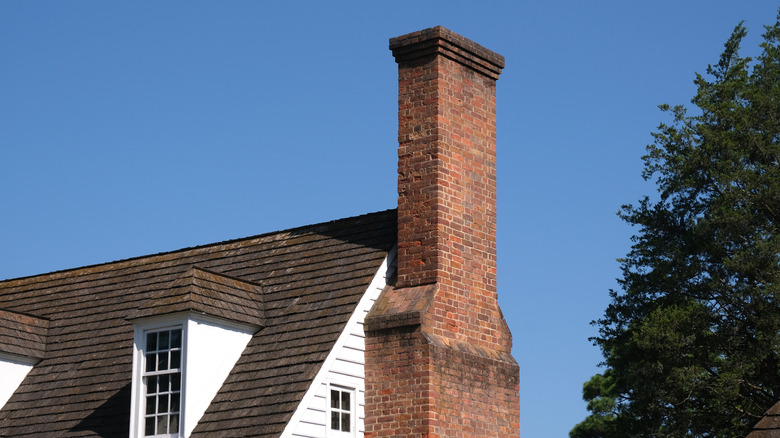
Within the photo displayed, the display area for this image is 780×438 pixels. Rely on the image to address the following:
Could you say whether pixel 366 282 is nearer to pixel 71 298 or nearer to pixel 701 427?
pixel 71 298

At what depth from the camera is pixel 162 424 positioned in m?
15.1

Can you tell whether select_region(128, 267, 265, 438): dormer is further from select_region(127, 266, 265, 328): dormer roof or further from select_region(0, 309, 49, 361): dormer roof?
select_region(0, 309, 49, 361): dormer roof

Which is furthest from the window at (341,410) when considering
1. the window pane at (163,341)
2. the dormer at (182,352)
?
the window pane at (163,341)

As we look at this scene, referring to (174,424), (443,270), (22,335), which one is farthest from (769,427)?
(22,335)

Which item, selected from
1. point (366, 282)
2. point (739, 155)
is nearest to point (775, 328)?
point (739, 155)

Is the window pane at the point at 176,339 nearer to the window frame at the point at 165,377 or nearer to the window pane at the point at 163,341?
the window frame at the point at 165,377

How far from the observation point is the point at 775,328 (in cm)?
2523

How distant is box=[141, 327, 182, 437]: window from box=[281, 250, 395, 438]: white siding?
191cm

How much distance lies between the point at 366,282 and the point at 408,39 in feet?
11.9

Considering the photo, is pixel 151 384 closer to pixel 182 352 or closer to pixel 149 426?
pixel 149 426

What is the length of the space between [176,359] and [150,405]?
75 centimetres

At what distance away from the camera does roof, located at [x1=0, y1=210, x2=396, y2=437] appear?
1477 centimetres

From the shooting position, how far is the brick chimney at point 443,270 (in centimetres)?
1475

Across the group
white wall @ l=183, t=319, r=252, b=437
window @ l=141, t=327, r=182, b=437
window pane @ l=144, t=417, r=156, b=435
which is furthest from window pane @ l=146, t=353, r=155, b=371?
white wall @ l=183, t=319, r=252, b=437
